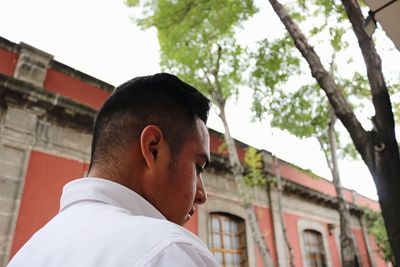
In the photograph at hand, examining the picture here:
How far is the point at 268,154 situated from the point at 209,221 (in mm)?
3682

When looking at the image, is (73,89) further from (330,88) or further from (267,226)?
(267,226)

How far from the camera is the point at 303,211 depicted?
510 inches

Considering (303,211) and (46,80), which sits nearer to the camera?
(46,80)

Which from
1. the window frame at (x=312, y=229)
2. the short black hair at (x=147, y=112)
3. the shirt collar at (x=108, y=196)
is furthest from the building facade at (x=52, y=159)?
the shirt collar at (x=108, y=196)

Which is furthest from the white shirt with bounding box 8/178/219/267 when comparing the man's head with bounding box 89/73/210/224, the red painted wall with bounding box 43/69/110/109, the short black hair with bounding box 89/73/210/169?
the red painted wall with bounding box 43/69/110/109

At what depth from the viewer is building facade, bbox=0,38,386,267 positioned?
6.00 meters

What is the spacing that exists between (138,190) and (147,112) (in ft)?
1.01

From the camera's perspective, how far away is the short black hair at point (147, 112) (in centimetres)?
113

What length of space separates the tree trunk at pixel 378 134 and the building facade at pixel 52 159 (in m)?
4.24

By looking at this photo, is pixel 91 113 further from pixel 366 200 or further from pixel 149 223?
pixel 366 200

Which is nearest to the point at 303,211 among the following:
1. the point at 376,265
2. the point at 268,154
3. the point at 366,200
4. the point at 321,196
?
the point at 321,196

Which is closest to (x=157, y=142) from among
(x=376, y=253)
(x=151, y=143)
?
(x=151, y=143)

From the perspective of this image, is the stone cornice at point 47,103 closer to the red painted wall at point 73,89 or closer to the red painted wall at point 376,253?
the red painted wall at point 73,89

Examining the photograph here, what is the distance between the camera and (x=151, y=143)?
1.07 m
